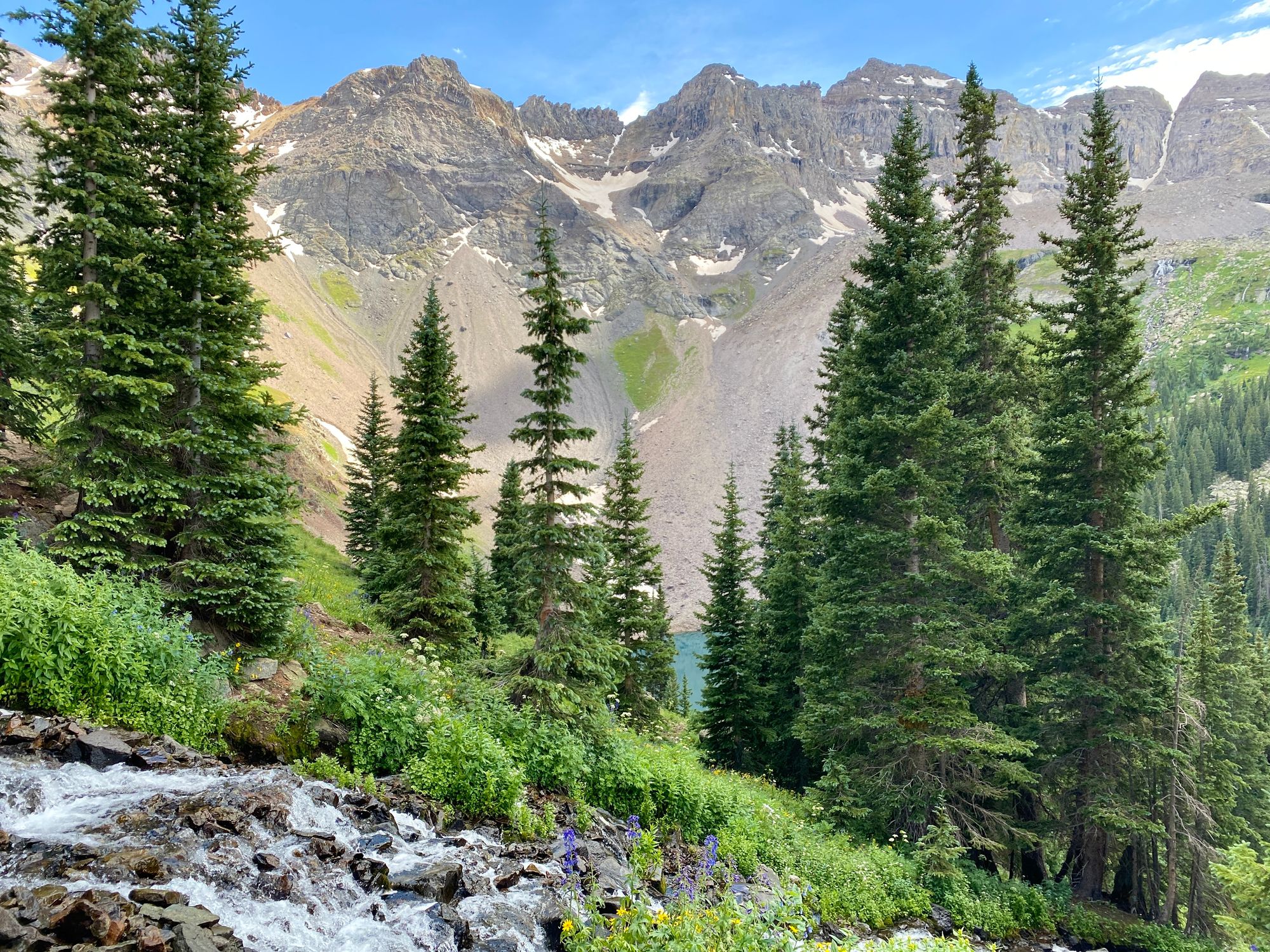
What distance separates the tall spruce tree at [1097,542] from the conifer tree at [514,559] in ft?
45.9

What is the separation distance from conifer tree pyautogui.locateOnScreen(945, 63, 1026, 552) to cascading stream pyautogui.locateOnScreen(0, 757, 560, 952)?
58.1 ft

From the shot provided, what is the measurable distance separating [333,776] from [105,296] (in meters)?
9.87

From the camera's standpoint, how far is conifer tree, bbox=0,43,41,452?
12422 millimetres

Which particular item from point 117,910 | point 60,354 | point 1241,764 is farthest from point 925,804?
point 1241,764

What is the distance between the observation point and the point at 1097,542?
54.9 feet

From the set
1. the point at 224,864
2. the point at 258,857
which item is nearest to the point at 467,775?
the point at 258,857

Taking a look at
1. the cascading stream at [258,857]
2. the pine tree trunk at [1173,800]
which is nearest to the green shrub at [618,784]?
the cascading stream at [258,857]

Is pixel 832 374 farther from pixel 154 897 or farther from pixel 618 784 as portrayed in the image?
pixel 154 897

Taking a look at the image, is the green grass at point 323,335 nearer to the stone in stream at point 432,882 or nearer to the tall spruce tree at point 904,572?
the tall spruce tree at point 904,572

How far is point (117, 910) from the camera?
14.9 feet

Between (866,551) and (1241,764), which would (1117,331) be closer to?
(866,551)

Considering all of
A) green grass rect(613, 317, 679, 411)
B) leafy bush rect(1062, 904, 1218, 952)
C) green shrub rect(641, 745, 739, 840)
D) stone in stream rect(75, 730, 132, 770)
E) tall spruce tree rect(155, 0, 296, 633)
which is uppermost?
green grass rect(613, 317, 679, 411)

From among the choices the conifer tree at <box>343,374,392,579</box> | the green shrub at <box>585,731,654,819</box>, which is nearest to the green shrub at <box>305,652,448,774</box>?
the green shrub at <box>585,731,654,819</box>

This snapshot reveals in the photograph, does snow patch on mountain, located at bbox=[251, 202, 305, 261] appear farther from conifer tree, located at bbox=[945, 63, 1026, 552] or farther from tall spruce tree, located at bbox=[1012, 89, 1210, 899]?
tall spruce tree, located at bbox=[1012, 89, 1210, 899]
